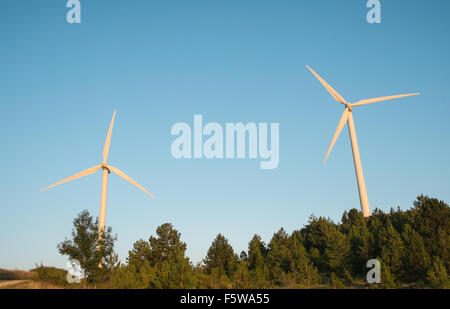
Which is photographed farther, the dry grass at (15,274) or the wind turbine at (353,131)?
the wind turbine at (353,131)

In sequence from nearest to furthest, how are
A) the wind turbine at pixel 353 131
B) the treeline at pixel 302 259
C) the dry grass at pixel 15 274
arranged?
the treeline at pixel 302 259 → the dry grass at pixel 15 274 → the wind turbine at pixel 353 131

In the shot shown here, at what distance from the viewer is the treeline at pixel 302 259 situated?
39.4 metres

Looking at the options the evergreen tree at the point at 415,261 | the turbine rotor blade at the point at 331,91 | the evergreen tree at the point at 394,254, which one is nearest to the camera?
the evergreen tree at the point at 415,261

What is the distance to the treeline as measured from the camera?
129ft

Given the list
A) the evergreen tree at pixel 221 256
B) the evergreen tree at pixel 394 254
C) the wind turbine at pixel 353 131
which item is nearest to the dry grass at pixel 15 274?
the evergreen tree at pixel 221 256

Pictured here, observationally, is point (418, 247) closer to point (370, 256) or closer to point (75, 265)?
point (370, 256)

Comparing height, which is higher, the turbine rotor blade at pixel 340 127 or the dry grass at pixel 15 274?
the turbine rotor blade at pixel 340 127

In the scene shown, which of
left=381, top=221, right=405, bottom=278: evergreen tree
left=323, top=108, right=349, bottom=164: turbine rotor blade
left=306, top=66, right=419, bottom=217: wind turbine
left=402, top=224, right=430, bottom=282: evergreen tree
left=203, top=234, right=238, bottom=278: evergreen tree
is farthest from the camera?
left=306, top=66, right=419, bottom=217: wind turbine

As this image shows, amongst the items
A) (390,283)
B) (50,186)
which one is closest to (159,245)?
(50,186)

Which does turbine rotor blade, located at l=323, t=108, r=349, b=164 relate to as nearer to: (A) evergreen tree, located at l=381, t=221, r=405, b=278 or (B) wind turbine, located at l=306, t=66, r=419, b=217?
(B) wind turbine, located at l=306, t=66, r=419, b=217

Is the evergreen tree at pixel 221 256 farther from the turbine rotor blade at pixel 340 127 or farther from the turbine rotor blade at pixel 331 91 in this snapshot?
the turbine rotor blade at pixel 331 91

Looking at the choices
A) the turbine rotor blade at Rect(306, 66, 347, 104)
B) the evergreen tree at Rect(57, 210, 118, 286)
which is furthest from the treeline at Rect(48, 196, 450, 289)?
the turbine rotor blade at Rect(306, 66, 347, 104)

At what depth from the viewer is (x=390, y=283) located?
38.2m

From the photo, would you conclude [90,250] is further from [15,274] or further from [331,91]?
[331,91]
